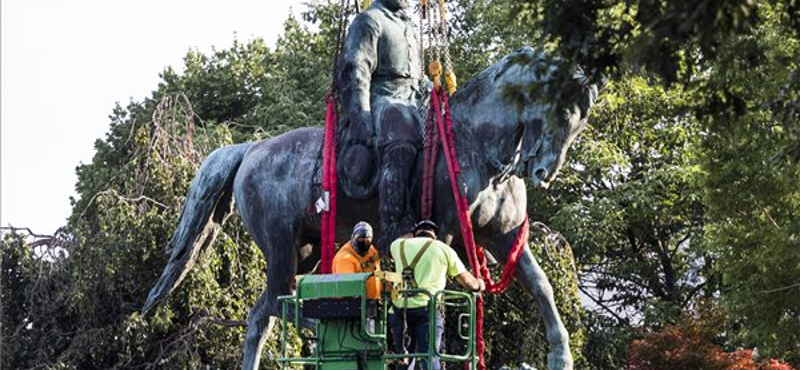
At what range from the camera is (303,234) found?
1598 cm

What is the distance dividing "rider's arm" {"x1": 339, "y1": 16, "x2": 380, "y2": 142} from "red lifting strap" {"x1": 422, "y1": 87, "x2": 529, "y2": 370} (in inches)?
24.1

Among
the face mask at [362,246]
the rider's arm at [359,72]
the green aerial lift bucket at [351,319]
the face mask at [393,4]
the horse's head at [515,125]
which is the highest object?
the face mask at [393,4]

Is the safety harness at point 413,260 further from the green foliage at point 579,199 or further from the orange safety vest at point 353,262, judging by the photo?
the green foliage at point 579,199

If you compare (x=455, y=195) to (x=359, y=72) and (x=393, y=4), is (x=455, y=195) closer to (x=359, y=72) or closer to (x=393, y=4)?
(x=359, y=72)

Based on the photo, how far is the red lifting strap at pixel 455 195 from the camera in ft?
47.6

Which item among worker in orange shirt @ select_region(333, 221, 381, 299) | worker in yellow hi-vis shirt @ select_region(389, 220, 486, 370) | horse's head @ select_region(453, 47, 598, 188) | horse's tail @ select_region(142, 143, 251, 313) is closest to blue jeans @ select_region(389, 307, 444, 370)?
worker in yellow hi-vis shirt @ select_region(389, 220, 486, 370)

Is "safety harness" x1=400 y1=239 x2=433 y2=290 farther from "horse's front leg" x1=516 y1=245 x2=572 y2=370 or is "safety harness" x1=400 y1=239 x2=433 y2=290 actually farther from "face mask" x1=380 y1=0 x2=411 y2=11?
"face mask" x1=380 y1=0 x2=411 y2=11

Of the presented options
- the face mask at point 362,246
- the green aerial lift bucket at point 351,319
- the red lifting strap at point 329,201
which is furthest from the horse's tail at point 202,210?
the green aerial lift bucket at point 351,319

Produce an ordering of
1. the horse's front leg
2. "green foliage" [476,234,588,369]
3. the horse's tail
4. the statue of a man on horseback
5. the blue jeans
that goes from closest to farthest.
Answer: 1. the blue jeans
2. the statue of a man on horseback
3. the horse's front leg
4. the horse's tail
5. "green foliage" [476,234,588,369]

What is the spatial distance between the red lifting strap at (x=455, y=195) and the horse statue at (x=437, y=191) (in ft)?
0.26

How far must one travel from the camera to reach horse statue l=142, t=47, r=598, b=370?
14.4m

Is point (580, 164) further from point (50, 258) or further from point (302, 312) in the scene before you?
point (302, 312)

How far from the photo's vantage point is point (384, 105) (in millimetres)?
15289

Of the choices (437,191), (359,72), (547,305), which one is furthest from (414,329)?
(359,72)
